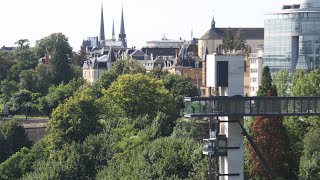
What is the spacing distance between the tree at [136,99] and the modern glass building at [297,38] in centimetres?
1715

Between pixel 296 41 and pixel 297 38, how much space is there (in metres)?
0.30

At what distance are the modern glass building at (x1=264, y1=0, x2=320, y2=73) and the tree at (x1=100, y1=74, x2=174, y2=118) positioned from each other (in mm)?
17154

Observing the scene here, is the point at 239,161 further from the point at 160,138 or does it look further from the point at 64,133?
the point at 64,133

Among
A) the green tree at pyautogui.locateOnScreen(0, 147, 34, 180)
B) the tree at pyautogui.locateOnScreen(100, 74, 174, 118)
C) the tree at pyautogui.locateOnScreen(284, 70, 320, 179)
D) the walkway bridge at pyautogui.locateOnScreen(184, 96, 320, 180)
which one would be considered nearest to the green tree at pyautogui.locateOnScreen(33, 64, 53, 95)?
the tree at pyautogui.locateOnScreen(100, 74, 174, 118)

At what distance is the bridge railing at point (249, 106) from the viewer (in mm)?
44438

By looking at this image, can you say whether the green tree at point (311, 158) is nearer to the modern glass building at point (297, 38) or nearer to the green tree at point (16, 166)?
the green tree at point (16, 166)

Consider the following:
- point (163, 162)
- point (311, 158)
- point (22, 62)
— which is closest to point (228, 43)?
point (22, 62)

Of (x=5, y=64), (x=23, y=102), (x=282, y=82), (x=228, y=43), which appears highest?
(x=228, y=43)

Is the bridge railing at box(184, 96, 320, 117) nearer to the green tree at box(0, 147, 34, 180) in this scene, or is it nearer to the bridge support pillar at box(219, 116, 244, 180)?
the bridge support pillar at box(219, 116, 244, 180)

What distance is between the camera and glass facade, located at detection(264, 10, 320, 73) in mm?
91188

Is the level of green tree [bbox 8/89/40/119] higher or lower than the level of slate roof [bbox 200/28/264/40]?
lower

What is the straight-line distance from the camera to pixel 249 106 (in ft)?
150

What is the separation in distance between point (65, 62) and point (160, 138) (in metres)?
61.2

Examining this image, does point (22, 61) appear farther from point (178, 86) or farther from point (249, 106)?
point (249, 106)
